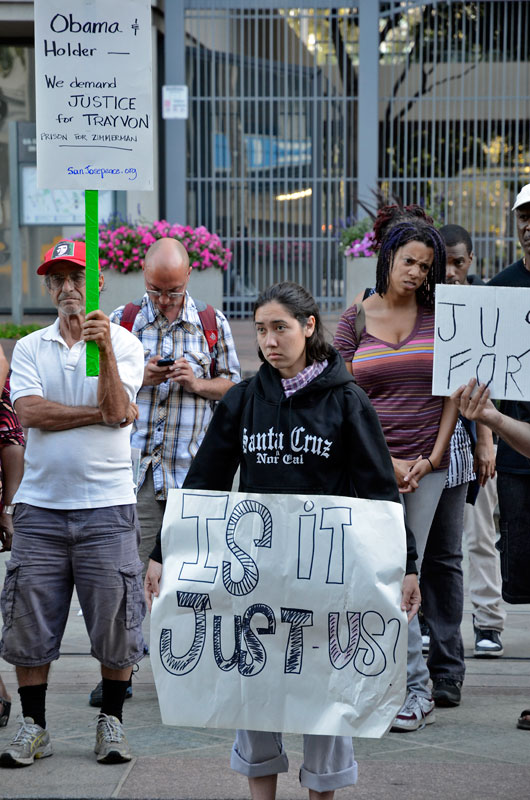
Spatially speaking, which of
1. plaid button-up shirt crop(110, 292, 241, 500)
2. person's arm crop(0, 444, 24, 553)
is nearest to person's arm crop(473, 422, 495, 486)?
plaid button-up shirt crop(110, 292, 241, 500)

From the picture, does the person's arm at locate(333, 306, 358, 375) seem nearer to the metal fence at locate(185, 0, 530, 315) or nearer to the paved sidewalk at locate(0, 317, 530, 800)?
the paved sidewalk at locate(0, 317, 530, 800)

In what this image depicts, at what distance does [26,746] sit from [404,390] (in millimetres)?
1941

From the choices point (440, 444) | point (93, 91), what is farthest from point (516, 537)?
point (93, 91)

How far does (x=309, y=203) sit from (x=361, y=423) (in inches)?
437

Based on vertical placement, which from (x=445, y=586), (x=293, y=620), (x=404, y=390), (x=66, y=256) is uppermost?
(x=66, y=256)

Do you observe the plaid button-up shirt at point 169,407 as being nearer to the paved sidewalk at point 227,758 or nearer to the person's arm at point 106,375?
the person's arm at point 106,375

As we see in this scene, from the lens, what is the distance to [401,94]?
14250mm

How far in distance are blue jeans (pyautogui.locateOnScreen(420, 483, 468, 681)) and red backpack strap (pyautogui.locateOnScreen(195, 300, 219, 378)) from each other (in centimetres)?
120

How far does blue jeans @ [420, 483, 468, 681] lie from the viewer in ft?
16.2

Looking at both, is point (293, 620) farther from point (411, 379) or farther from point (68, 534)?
point (411, 379)

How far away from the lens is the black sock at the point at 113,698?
4.36 meters

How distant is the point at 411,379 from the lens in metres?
4.59

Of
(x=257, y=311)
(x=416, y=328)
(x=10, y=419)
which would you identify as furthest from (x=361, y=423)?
(x=10, y=419)

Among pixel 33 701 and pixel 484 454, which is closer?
pixel 33 701
